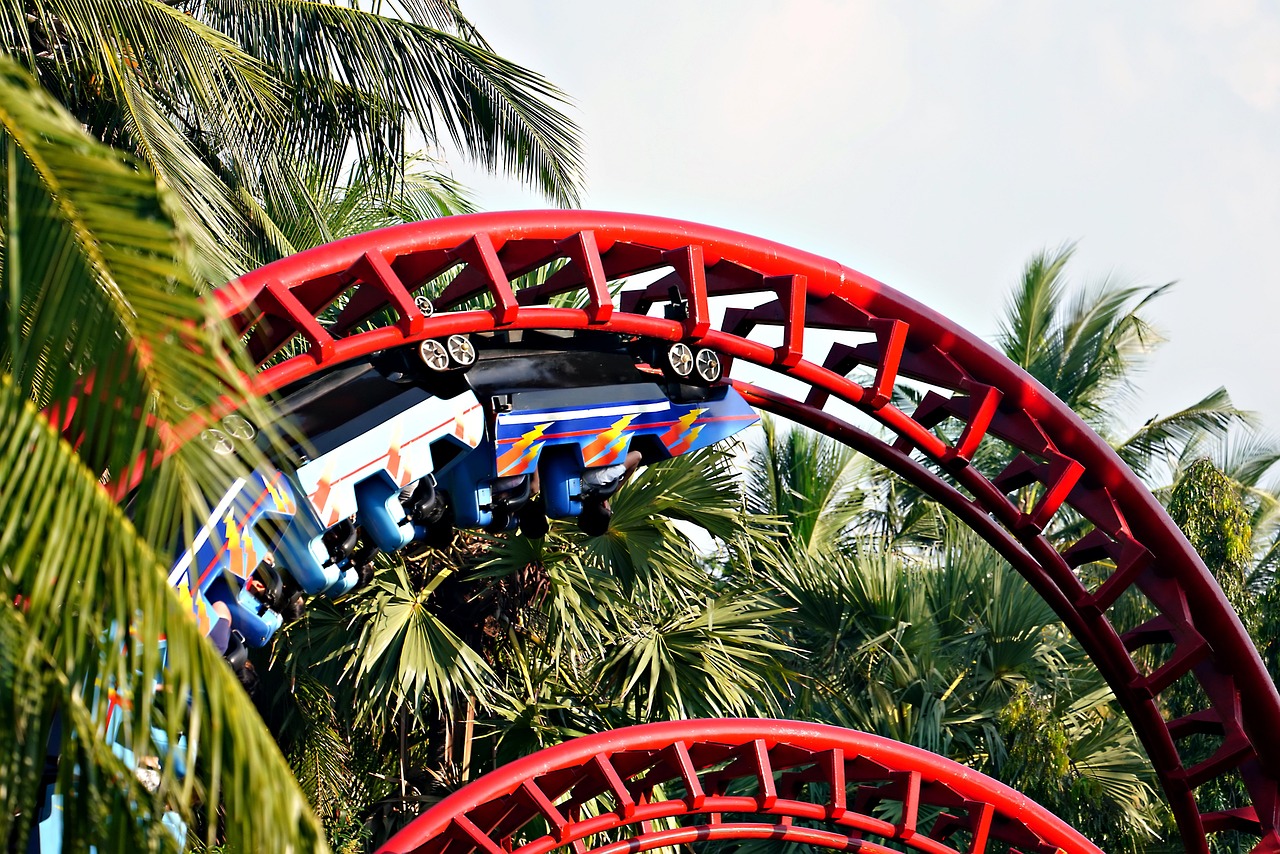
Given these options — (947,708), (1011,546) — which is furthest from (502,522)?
(947,708)

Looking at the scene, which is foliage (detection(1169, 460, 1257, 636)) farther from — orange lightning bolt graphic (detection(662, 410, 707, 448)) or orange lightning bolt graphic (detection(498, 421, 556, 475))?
orange lightning bolt graphic (detection(498, 421, 556, 475))

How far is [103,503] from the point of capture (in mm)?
2629

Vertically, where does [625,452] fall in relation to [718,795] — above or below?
above

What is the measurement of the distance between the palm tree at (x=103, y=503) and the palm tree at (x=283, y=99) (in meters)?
5.04

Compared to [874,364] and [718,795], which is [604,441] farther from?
[718,795]

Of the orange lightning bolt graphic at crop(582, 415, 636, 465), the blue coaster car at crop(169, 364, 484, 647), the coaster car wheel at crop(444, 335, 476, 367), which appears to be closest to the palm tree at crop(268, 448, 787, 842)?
the orange lightning bolt graphic at crop(582, 415, 636, 465)

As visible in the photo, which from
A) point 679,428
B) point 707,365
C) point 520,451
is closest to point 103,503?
point 520,451

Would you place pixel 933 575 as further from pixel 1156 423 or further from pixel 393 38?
pixel 1156 423

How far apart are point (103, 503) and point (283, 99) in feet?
23.5

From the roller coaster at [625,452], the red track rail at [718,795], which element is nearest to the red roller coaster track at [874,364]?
the roller coaster at [625,452]

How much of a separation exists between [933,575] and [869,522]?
4.77m

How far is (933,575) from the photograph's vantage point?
480 inches

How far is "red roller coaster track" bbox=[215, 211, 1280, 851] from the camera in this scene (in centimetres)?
608

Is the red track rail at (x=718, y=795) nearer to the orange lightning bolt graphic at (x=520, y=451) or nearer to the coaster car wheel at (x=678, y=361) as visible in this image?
the orange lightning bolt graphic at (x=520, y=451)
